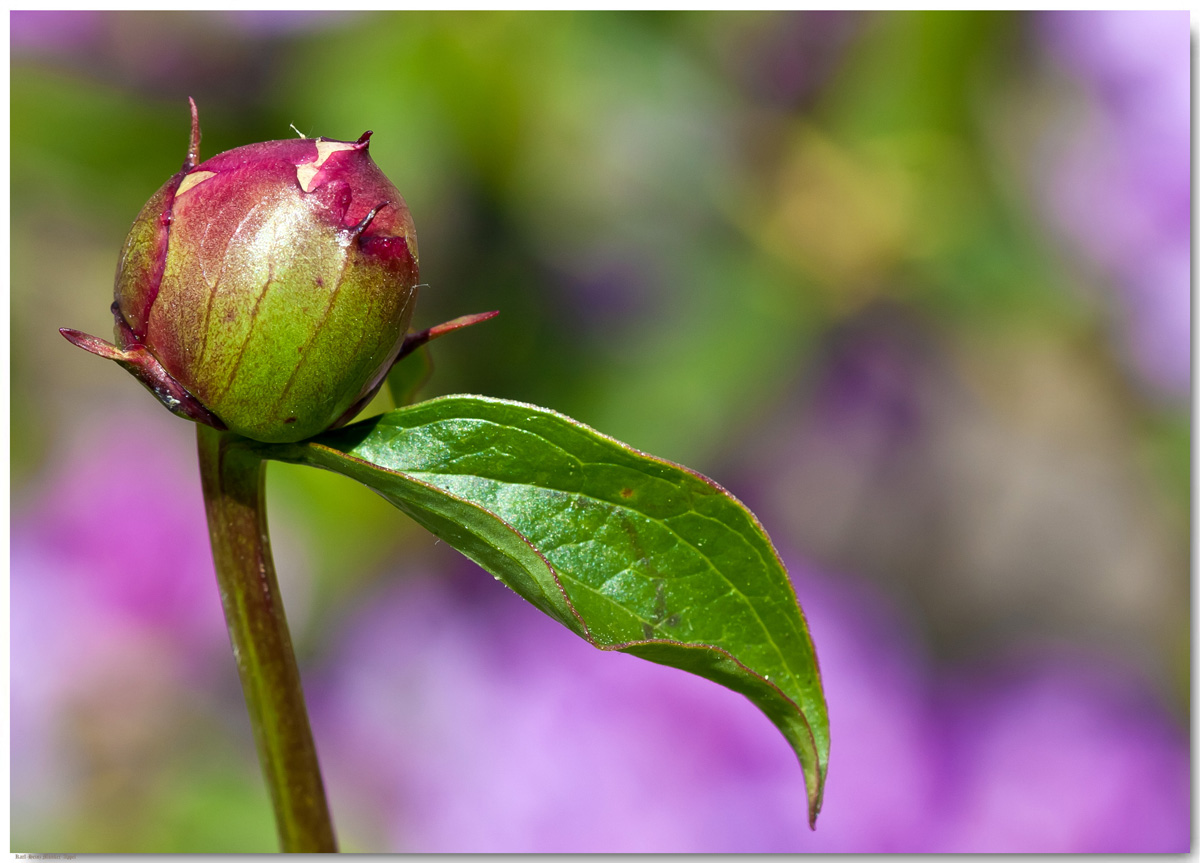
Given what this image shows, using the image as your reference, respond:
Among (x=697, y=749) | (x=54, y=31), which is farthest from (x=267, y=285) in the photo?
(x=54, y=31)

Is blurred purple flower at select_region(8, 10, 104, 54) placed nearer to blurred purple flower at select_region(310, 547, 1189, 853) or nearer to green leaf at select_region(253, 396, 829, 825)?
blurred purple flower at select_region(310, 547, 1189, 853)

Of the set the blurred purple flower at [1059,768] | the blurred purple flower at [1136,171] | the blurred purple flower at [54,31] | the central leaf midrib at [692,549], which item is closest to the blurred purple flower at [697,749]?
the blurred purple flower at [1059,768]

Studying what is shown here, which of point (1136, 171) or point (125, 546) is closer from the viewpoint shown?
point (125, 546)

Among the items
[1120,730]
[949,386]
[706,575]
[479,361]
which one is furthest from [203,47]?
[1120,730]

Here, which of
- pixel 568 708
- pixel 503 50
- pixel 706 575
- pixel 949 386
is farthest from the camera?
pixel 949 386

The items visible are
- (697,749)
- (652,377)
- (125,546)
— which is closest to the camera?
(697,749)

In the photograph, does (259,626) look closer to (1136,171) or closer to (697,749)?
(697,749)

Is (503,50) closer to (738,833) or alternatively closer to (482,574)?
(482,574)
